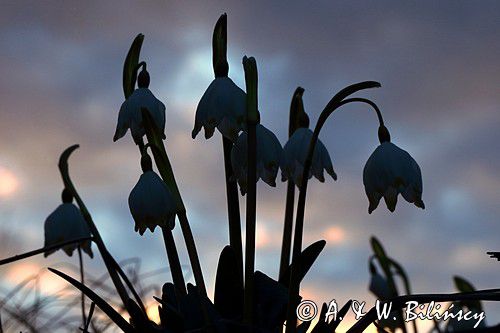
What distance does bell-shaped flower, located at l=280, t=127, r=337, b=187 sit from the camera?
2215 millimetres

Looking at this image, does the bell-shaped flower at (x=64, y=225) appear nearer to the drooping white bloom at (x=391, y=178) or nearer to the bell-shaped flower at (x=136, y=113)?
the bell-shaped flower at (x=136, y=113)

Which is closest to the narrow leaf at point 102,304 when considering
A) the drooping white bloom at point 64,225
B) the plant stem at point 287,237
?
the plant stem at point 287,237

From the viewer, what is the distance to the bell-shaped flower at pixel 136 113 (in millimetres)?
2201

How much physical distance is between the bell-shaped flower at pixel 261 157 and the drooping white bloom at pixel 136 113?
286mm

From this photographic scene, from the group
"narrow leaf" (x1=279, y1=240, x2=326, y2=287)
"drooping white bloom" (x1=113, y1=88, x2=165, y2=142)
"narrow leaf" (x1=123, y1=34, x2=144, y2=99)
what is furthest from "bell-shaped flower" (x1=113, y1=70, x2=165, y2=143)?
"narrow leaf" (x1=279, y1=240, x2=326, y2=287)

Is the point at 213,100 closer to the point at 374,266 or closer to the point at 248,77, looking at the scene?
the point at 248,77

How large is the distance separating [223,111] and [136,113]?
31cm

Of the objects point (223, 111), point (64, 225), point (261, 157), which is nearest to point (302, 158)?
point (261, 157)

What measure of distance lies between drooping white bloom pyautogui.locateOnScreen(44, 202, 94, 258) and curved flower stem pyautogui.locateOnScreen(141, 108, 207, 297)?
810 millimetres

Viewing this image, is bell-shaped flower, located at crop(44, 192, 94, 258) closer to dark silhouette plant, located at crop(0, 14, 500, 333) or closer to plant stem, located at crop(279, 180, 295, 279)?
dark silhouette plant, located at crop(0, 14, 500, 333)

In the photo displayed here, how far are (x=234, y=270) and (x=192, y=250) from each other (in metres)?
0.16

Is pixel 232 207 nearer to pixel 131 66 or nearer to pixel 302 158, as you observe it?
pixel 302 158

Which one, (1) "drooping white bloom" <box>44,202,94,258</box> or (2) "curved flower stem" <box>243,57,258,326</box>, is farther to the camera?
(1) "drooping white bloom" <box>44,202,94,258</box>

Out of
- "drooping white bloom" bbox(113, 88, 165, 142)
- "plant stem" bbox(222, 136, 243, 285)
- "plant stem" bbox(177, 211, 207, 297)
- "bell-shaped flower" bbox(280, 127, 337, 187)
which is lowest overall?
"plant stem" bbox(177, 211, 207, 297)
